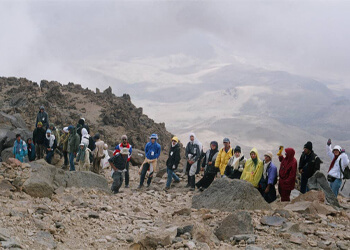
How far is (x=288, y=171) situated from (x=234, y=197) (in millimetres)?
2131

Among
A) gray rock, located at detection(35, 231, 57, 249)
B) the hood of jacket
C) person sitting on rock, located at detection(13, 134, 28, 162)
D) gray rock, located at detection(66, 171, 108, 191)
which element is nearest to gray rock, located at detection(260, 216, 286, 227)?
the hood of jacket

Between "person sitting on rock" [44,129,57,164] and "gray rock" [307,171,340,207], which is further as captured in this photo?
"person sitting on rock" [44,129,57,164]

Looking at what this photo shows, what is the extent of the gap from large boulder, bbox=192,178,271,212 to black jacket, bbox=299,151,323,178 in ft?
7.92

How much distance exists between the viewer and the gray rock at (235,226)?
874 centimetres

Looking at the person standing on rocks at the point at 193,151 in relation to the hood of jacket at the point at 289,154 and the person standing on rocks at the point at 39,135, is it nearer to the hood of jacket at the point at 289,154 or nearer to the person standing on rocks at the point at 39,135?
the hood of jacket at the point at 289,154

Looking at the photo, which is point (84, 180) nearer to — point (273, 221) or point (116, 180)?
point (116, 180)

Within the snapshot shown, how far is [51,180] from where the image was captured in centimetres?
1249

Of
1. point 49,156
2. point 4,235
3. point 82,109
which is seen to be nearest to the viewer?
point 4,235

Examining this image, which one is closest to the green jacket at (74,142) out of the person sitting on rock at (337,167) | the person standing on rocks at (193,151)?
the person standing on rocks at (193,151)

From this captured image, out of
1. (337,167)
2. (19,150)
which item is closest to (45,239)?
(337,167)

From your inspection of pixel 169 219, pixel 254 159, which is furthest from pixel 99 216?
pixel 254 159

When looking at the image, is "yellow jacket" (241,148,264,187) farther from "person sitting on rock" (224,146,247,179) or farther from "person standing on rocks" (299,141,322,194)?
"person standing on rocks" (299,141,322,194)

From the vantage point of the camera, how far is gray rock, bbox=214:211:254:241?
874cm

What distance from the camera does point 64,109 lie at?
45.6m
